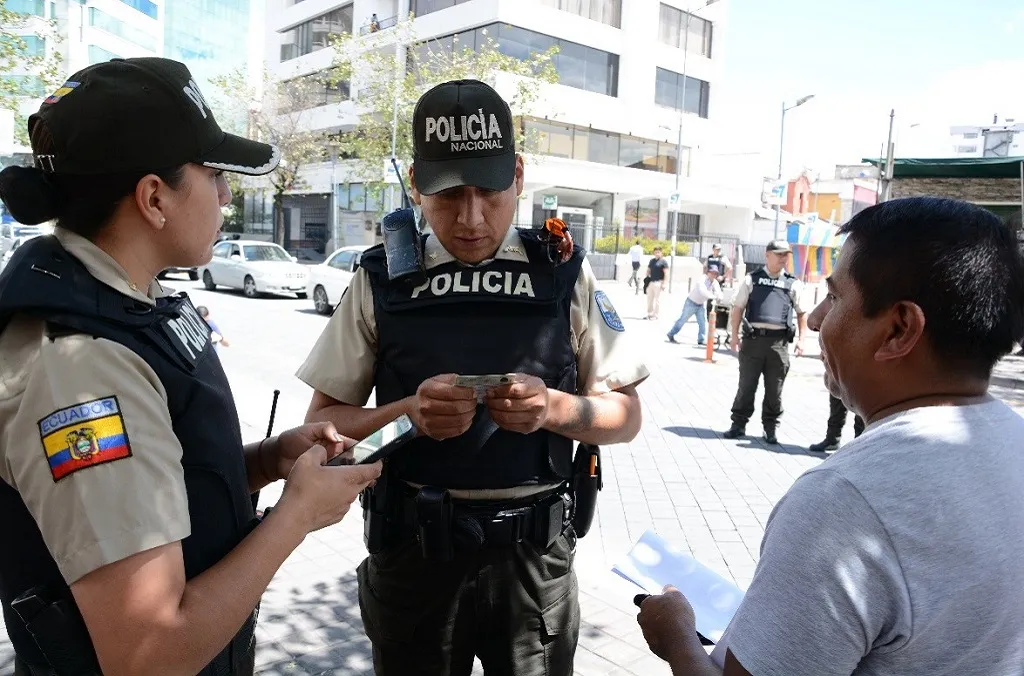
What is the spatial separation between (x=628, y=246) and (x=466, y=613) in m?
32.9

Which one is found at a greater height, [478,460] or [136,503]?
[136,503]

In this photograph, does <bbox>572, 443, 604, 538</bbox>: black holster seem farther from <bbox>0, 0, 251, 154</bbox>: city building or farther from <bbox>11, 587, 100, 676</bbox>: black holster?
<bbox>0, 0, 251, 154</bbox>: city building

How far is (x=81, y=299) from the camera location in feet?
3.91

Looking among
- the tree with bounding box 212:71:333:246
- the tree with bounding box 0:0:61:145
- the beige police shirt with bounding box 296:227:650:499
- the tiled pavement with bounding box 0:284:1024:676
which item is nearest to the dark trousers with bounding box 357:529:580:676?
the beige police shirt with bounding box 296:227:650:499

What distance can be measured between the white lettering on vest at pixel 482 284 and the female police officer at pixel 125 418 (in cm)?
71

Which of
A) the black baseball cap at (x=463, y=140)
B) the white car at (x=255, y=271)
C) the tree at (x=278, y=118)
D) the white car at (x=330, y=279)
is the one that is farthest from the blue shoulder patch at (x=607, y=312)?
the tree at (x=278, y=118)

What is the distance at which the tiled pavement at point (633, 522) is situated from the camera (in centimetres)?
340

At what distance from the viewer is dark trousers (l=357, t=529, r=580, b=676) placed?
202 cm

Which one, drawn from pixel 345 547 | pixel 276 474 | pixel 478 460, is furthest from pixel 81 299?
pixel 345 547

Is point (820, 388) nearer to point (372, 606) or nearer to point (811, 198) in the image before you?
point (372, 606)

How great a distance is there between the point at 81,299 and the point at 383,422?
951mm

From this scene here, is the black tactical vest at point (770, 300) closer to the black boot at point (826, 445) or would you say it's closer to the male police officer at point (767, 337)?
the male police officer at point (767, 337)

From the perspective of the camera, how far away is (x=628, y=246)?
34.1m

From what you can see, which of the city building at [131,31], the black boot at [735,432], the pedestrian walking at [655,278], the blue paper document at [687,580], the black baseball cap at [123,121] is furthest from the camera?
the pedestrian walking at [655,278]
